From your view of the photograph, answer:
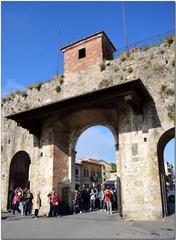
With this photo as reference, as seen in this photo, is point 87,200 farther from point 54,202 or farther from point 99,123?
point 99,123

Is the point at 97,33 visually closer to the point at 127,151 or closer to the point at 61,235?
the point at 127,151

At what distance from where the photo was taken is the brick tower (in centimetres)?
1375

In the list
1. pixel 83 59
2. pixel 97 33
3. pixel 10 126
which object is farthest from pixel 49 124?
pixel 97 33

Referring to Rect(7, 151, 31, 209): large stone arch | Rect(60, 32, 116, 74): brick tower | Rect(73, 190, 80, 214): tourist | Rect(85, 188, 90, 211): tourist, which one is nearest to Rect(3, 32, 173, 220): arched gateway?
Rect(60, 32, 116, 74): brick tower

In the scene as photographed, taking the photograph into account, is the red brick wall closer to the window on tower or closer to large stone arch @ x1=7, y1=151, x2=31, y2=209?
the window on tower

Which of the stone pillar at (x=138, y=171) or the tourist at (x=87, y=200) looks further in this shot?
the tourist at (x=87, y=200)

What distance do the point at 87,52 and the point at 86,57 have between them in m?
0.36

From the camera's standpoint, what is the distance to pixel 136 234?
704cm

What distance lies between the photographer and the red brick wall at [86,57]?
13.7 metres

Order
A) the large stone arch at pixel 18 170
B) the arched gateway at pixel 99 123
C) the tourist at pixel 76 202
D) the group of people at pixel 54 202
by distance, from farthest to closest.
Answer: the large stone arch at pixel 18 170
the tourist at pixel 76 202
the group of people at pixel 54 202
the arched gateway at pixel 99 123

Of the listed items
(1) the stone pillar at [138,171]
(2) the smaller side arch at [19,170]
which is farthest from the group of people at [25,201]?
(1) the stone pillar at [138,171]

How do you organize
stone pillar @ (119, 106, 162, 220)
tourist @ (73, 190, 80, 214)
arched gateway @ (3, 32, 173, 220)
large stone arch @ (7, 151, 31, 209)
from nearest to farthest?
stone pillar @ (119, 106, 162, 220) < arched gateway @ (3, 32, 173, 220) < tourist @ (73, 190, 80, 214) < large stone arch @ (7, 151, 31, 209)

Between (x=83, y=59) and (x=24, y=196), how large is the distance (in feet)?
26.3

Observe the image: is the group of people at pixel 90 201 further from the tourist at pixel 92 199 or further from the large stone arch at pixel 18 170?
the large stone arch at pixel 18 170
